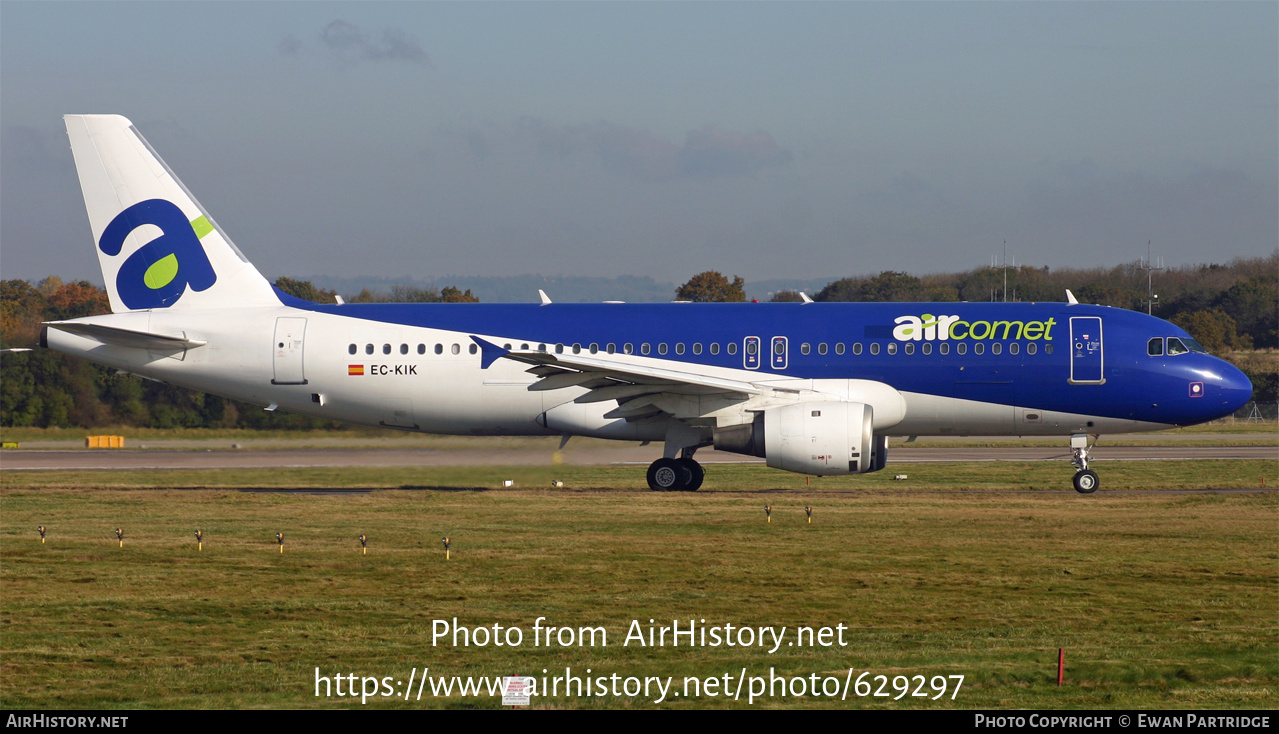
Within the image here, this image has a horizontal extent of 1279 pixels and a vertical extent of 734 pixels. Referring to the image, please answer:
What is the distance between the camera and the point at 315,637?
13055mm

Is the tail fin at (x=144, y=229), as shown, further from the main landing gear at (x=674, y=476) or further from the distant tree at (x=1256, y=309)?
the distant tree at (x=1256, y=309)

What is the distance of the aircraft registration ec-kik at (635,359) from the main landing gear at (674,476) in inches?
1.4

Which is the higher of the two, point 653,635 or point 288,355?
point 288,355

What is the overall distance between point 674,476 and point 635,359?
289 cm

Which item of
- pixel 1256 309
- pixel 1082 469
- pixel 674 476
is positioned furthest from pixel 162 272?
pixel 1256 309

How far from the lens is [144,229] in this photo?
97.0 ft

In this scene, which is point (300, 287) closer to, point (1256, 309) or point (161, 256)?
point (161, 256)

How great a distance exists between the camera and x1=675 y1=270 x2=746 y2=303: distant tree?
86.2 metres

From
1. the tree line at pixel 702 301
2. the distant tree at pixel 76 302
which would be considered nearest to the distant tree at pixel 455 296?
the tree line at pixel 702 301

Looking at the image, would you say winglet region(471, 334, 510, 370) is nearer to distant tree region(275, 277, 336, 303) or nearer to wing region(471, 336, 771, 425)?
wing region(471, 336, 771, 425)

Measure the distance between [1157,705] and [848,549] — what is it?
8460mm

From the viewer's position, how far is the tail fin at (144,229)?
29.4 meters

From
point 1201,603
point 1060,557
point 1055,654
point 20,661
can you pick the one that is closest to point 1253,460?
point 1060,557
